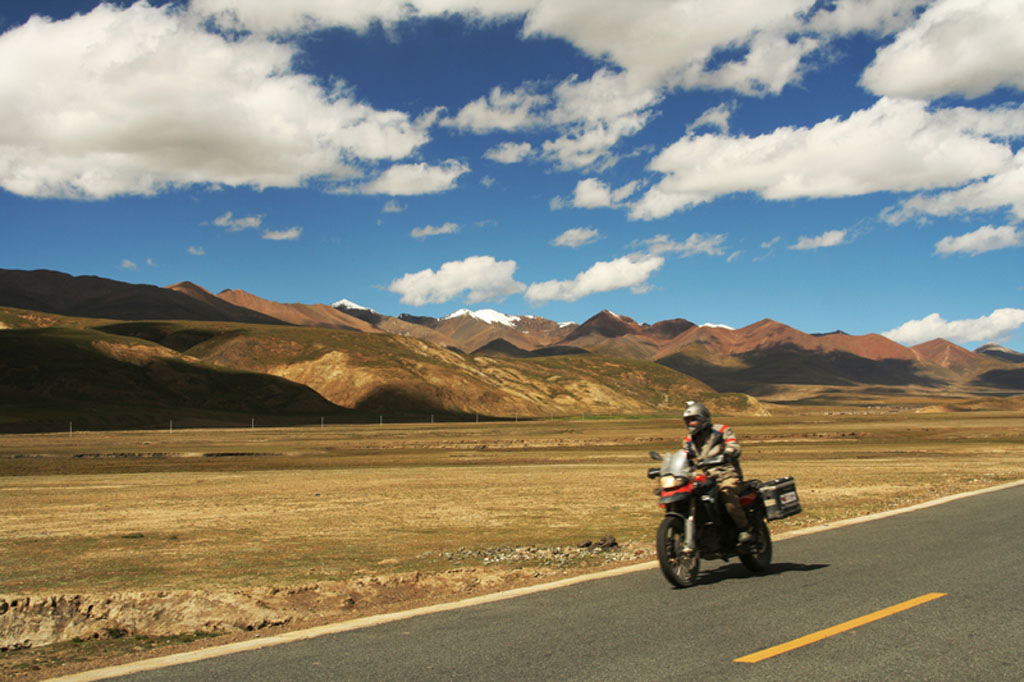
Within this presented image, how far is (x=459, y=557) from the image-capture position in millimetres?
14375

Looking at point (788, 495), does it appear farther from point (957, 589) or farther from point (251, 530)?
point (251, 530)

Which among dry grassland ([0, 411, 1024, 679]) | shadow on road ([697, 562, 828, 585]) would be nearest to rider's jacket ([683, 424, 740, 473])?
shadow on road ([697, 562, 828, 585])

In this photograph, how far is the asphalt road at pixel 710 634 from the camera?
7105 mm

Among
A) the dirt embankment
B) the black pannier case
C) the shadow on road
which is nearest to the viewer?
the dirt embankment

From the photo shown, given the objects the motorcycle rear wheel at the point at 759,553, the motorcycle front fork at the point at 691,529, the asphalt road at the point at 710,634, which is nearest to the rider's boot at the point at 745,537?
the motorcycle rear wheel at the point at 759,553

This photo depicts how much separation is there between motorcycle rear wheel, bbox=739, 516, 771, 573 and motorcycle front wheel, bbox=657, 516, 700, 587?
0.95m

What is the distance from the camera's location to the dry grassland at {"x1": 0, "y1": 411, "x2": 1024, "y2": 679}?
12.1 m

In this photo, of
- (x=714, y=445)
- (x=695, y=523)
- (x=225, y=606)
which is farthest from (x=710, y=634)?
(x=225, y=606)

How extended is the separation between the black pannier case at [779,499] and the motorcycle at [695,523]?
21 centimetres

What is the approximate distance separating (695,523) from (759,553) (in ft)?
4.42

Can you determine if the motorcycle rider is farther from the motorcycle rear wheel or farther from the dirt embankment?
the dirt embankment

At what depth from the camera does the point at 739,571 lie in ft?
39.9

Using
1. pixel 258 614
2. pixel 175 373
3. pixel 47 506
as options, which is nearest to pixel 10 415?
pixel 175 373

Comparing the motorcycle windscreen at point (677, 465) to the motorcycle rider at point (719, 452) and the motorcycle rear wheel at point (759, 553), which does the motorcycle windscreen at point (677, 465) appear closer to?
the motorcycle rider at point (719, 452)
